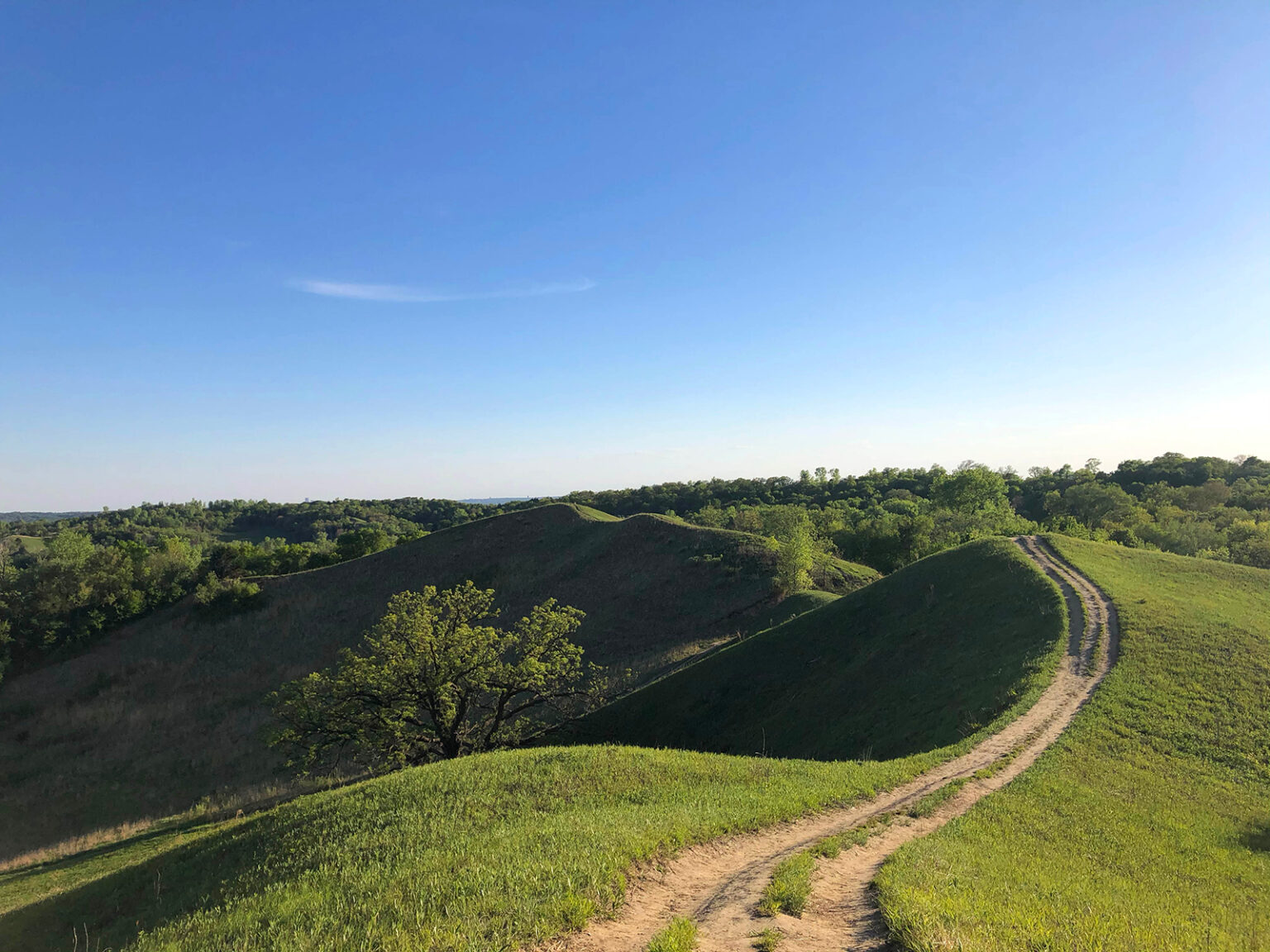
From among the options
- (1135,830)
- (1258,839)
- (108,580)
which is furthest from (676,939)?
(108,580)

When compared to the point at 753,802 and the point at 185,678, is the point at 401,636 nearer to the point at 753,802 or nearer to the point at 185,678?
the point at 753,802

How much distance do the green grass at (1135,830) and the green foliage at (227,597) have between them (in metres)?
76.8

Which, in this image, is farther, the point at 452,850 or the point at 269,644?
the point at 269,644

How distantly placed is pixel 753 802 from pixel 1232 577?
38933 mm

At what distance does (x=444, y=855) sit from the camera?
407 inches

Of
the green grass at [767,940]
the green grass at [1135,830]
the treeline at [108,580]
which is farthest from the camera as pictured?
the treeline at [108,580]

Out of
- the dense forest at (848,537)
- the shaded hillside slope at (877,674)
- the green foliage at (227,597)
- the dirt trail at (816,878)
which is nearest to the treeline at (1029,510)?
the dense forest at (848,537)

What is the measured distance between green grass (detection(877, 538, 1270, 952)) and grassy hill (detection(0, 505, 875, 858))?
29.1m

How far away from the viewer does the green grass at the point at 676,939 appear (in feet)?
24.4

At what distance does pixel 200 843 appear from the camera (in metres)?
17.6

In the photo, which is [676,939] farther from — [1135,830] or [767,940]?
[1135,830]

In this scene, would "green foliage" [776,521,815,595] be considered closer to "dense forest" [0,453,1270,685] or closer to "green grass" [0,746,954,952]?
"dense forest" [0,453,1270,685]

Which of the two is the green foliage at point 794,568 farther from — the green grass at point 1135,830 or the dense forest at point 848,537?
the green grass at point 1135,830

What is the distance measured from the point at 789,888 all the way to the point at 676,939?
9.19ft
